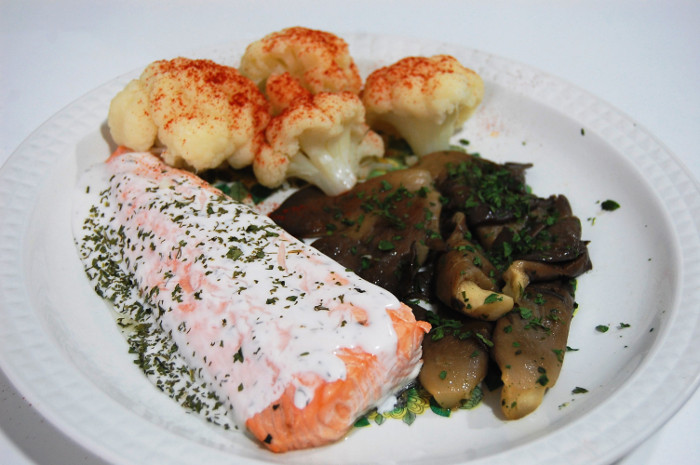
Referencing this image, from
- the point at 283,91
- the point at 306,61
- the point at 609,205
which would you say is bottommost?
the point at 609,205

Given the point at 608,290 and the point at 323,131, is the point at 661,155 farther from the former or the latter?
the point at 323,131

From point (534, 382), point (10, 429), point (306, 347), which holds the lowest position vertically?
point (10, 429)

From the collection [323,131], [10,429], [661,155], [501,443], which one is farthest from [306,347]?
[661,155]

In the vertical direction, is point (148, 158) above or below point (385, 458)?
above

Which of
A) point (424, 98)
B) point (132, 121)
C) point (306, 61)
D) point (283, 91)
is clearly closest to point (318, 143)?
point (283, 91)

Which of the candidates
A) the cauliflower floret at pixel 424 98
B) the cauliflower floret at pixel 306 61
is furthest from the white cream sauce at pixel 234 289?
the cauliflower floret at pixel 424 98

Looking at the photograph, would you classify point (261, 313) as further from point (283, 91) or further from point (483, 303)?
point (283, 91)

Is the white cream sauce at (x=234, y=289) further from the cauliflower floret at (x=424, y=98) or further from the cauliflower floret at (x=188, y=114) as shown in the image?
the cauliflower floret at (x=424, y=98)
